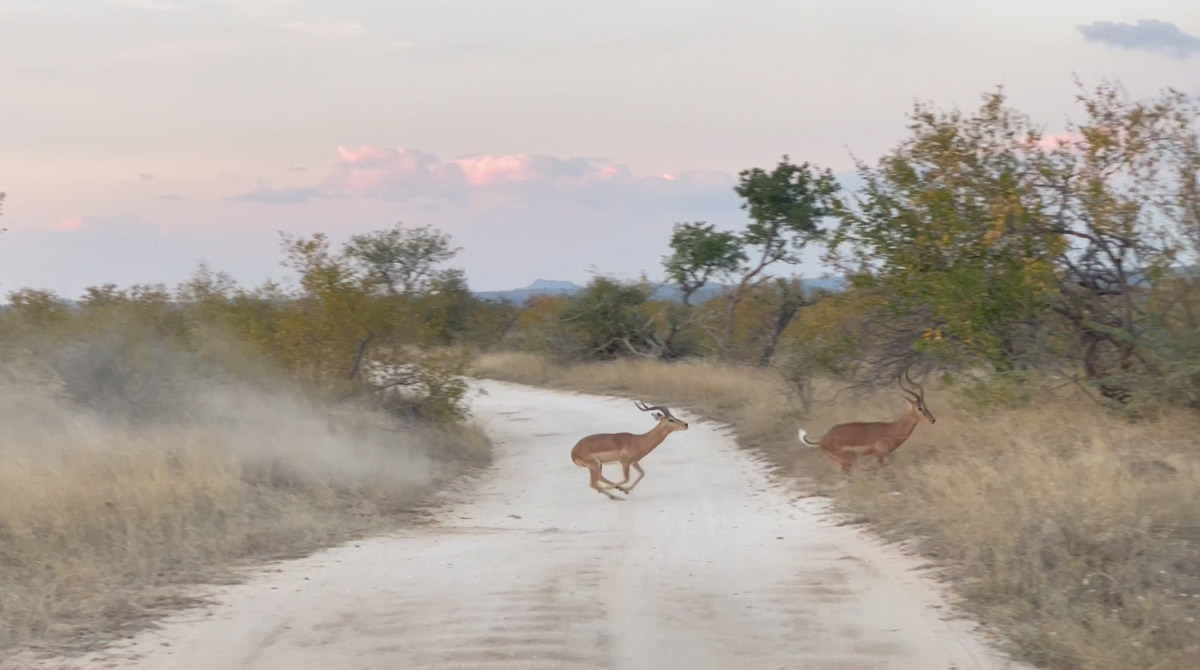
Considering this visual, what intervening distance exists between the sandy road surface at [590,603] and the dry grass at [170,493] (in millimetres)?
666

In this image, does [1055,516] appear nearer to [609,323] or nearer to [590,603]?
[590,603]

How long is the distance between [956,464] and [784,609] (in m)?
5.65

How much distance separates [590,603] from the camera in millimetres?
8500

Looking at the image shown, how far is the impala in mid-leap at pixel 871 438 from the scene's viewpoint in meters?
14.5

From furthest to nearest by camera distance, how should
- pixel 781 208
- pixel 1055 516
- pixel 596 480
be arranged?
pixel 781 208
pixel 596 480
pixel 1055 516

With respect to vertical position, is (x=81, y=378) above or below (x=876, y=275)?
below

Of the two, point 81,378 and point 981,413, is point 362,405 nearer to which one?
point 81,378

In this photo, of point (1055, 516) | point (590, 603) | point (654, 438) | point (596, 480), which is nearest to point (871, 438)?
point (654, 438)

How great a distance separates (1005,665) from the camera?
670cm

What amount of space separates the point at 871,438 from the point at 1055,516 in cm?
559

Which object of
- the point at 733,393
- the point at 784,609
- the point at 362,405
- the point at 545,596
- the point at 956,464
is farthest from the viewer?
the point at 733,393

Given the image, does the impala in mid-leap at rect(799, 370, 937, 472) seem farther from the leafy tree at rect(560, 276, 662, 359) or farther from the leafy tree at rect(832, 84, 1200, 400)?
the leafy tree at rect(560, 276, 662, 359)

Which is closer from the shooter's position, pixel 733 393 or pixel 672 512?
pixel 672 512

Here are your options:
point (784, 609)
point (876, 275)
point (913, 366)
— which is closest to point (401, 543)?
point (784, 609)
